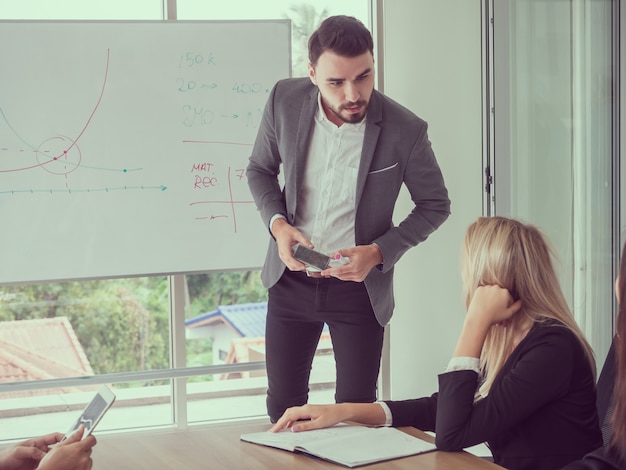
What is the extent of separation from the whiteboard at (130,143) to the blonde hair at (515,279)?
5.86ft

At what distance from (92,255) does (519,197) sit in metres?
1.82

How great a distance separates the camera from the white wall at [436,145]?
3838 mm

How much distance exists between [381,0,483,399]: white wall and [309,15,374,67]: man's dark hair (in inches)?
55.8

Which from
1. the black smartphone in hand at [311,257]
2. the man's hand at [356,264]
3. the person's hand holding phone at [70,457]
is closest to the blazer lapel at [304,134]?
the man's hand at [356,264]

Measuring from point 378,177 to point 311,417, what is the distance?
1061 mm

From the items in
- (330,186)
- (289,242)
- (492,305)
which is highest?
(330,186)

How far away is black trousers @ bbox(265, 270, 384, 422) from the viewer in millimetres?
2584

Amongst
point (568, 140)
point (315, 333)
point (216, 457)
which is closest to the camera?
point (216, 457)

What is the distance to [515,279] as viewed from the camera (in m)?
1.84

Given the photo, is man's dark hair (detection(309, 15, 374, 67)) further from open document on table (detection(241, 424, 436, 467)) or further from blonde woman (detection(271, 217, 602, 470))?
open document on table (detection(241, 424, 436, 467))

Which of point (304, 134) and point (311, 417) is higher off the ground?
point (304, 134)

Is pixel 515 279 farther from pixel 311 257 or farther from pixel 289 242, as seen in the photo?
pixel 289 242

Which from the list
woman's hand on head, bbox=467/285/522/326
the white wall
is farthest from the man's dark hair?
the white wall

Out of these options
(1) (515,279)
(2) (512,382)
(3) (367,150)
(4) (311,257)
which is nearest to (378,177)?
(3) (367,150)
